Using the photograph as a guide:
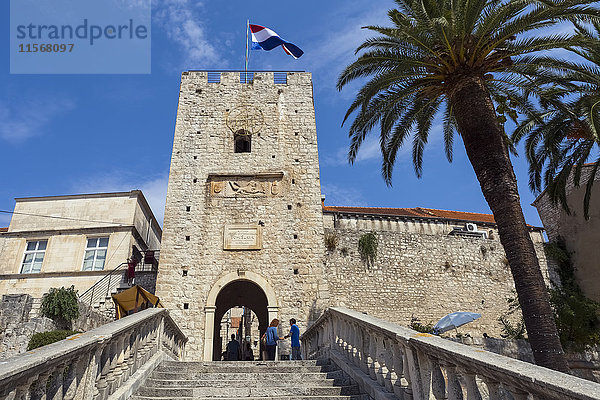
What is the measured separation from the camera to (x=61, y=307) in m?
11.5

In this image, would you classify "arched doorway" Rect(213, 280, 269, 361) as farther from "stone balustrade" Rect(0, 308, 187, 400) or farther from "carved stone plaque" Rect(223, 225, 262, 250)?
"stone balustrade" Rect(0, 308, 187, 400)

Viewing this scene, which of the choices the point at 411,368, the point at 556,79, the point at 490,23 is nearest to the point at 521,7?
the point at 490,23

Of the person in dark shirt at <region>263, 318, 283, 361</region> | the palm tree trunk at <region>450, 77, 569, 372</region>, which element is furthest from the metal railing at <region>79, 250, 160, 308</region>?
the palm tree trunk at <region>450, 77, 569, 372</region>

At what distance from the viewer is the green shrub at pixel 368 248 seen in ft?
56.2

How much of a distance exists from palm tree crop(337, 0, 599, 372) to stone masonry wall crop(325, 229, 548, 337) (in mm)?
8494

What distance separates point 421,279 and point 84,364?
15.3 meters

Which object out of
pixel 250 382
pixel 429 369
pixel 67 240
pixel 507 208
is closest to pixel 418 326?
pixel 507 208

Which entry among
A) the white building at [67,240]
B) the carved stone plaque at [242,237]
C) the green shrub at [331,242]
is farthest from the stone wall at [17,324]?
the green shrub at [331,242]

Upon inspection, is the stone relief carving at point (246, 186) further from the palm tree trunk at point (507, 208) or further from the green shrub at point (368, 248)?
the palm tree trunk at point (507, 208)

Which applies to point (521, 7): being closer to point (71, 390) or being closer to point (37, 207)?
point (71, 390)

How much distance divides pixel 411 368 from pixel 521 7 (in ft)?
24.3

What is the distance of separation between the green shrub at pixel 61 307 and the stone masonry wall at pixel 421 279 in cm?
894

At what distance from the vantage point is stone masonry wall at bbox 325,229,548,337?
16516mm

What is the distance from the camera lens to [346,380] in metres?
5.63
